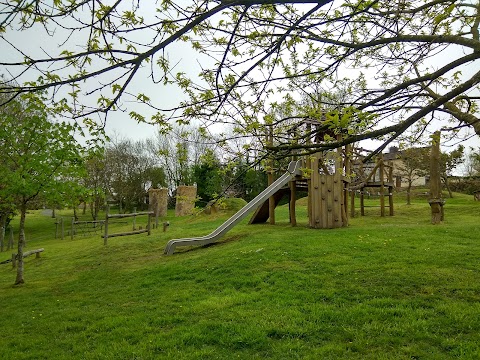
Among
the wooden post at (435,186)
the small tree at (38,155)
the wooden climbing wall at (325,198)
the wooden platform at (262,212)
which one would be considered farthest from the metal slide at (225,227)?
the wooden post at (435,186)

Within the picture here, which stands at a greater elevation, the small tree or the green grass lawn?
the small tree

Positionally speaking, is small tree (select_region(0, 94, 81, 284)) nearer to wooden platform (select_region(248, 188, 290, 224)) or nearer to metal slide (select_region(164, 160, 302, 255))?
metal slide (select_region(164, 160, 302, 255))

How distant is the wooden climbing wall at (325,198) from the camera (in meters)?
12.3

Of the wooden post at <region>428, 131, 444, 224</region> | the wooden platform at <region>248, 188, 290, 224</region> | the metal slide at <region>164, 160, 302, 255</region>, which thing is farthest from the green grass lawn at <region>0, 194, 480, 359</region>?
the wooden platform at <region>248, 188, 290, 224</region>

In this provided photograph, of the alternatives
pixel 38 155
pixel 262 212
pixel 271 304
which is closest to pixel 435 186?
pixel 262 212

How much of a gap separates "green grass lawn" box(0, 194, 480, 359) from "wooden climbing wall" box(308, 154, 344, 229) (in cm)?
220

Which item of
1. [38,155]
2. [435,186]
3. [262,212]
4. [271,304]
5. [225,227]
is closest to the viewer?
[271,304]

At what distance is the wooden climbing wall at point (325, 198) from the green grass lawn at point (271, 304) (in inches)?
86.8

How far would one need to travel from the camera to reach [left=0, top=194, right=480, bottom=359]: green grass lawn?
4.35m

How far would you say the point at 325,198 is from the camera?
1230 centimetres

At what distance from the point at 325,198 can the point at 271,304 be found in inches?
283

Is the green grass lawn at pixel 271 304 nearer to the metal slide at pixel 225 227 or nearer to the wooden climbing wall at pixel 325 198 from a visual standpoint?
the metal slide at pixel 225 227

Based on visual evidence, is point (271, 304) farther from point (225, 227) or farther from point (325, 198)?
point (325, 198)

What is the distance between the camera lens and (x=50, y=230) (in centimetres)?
3095
